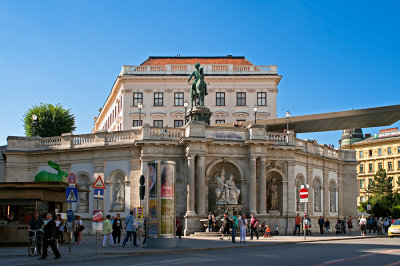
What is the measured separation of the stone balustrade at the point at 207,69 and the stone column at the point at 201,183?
1329 inches

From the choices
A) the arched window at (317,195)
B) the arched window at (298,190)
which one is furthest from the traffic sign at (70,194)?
the arched window at (317,195)

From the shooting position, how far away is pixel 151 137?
37.2m

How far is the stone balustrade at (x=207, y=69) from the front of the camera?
225 ft

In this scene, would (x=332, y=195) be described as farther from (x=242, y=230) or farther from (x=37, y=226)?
(x=37, y=226)

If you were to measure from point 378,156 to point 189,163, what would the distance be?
7949 cm

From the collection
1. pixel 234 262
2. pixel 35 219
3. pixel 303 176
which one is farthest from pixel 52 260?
pixel 303 176

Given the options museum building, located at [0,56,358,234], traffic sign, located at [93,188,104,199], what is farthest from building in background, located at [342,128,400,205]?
traffic sign, located at [93,188,104,199]

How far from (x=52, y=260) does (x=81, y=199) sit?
20.3m

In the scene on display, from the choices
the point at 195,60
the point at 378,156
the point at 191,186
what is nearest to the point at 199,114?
the point at 191,186

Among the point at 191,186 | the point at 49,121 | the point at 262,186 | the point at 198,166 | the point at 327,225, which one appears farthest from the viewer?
the point at 49,121

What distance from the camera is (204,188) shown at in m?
36.5

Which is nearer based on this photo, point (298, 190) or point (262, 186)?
point (262, 186)

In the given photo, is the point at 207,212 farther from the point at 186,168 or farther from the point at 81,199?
the point at 81,199

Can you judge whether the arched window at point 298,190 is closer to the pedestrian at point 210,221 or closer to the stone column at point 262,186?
the stone column at point 262,186
